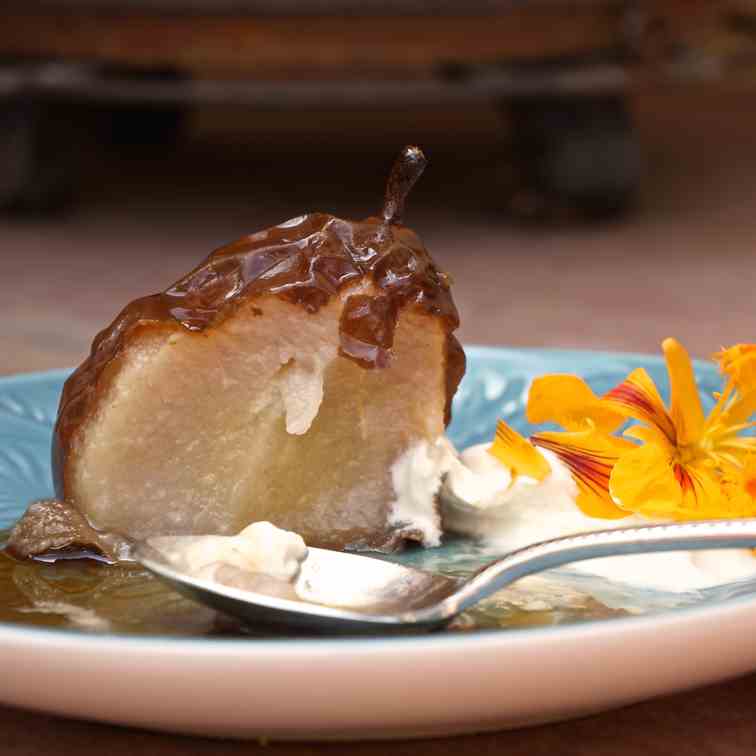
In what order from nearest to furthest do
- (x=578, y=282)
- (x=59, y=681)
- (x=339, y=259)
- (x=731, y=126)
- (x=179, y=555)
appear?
(x=59, y=681) → (x=179, y=555) → (x=339, y=259) → (x=578, y=282) → (x=731, y=126)

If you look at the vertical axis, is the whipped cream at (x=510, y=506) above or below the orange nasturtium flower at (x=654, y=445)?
below

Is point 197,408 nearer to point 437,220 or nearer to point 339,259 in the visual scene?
point 339,259

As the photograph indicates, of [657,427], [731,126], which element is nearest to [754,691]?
[657,427]

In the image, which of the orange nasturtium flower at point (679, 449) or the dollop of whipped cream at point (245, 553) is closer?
the dollop of whipped cream at point (245, 553)

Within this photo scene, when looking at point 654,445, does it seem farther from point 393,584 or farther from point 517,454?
point 393,584

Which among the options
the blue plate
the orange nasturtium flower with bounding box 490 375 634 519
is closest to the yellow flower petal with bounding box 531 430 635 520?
the orange nasturtium flower with bounding box 490 375 634 519

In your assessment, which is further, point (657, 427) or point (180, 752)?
point (657, 427)

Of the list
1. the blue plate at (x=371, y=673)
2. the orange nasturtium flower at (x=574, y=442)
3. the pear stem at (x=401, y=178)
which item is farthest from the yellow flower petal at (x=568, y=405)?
the blue plate at (x=371, y=673)

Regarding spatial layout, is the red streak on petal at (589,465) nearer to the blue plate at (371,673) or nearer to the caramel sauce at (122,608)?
the caramel sauce at (122,608)
